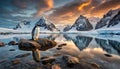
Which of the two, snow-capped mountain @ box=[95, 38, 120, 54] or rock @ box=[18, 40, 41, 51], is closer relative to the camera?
snow-capped mountain @ box=[95, 38, 120, 54]

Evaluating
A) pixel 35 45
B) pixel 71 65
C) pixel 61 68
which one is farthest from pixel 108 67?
pixel 35 45

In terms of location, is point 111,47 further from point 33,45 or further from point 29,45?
point 29,45

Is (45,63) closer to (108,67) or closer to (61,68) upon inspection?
(61,68)

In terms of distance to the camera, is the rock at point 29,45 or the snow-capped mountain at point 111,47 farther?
the rock at point 29,45

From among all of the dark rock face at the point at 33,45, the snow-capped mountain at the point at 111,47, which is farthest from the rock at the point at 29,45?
the snow-capped mountain at the point at 111,47

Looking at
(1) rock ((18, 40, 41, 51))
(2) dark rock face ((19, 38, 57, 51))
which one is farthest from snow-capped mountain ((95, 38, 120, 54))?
(1) rock ((18, 40, 41, 51))

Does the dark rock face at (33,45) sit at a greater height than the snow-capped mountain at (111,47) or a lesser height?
greater

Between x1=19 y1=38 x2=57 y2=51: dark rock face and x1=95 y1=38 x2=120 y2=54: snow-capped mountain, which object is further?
x1=19 y1=38 x2=57 y2=51: dark rock face

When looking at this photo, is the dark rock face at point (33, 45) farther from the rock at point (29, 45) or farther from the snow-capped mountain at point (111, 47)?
the snow-capped mountain at point (111, 47)

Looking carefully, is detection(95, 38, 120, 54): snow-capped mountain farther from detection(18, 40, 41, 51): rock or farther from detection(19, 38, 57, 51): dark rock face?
detection(18, 40, 41, 51): rock

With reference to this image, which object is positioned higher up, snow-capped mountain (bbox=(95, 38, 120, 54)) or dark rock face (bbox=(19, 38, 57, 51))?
dark rock face (bbox=(19, 38, 57, 51))

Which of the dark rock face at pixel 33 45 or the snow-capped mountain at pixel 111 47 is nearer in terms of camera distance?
the snow-capped mountain at pixel 111 47

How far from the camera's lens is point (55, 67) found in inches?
363

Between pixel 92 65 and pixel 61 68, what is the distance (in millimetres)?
2494
